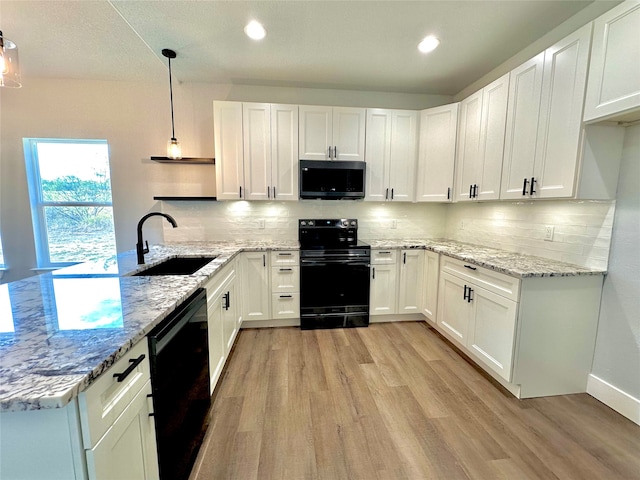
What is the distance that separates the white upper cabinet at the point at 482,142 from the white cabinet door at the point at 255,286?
2.24 meters

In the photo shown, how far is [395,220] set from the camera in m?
3.61

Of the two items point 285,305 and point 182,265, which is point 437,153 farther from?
point 182,265

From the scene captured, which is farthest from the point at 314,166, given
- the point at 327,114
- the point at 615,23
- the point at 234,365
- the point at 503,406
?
the point at 503,406

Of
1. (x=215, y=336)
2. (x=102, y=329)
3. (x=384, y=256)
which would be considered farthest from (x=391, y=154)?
(x=102, y=329)

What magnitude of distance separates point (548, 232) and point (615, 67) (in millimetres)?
1167

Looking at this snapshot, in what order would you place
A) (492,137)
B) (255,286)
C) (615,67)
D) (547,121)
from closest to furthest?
(615,67) → (547,121) → (492,137) → (255,286)

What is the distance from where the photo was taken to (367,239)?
3.54 meters

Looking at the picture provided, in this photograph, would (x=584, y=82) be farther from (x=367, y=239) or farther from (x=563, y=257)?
(x=367, y=239)

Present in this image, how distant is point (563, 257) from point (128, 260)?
3.34m

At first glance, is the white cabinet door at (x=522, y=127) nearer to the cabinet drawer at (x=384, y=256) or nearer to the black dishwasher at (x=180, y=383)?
the cabinet drawer at (x=384, y=256)

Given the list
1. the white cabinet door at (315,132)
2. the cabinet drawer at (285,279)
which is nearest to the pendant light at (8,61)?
the white cabinet door at (315,132)

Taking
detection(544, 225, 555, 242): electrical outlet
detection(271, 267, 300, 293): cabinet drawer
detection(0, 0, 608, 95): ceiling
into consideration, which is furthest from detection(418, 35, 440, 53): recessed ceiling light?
detection(271, 267, 300, 293): cabinet drawer

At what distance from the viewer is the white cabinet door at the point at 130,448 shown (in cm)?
75

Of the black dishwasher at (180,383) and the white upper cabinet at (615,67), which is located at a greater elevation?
the white upper cabinet at (615,67)
